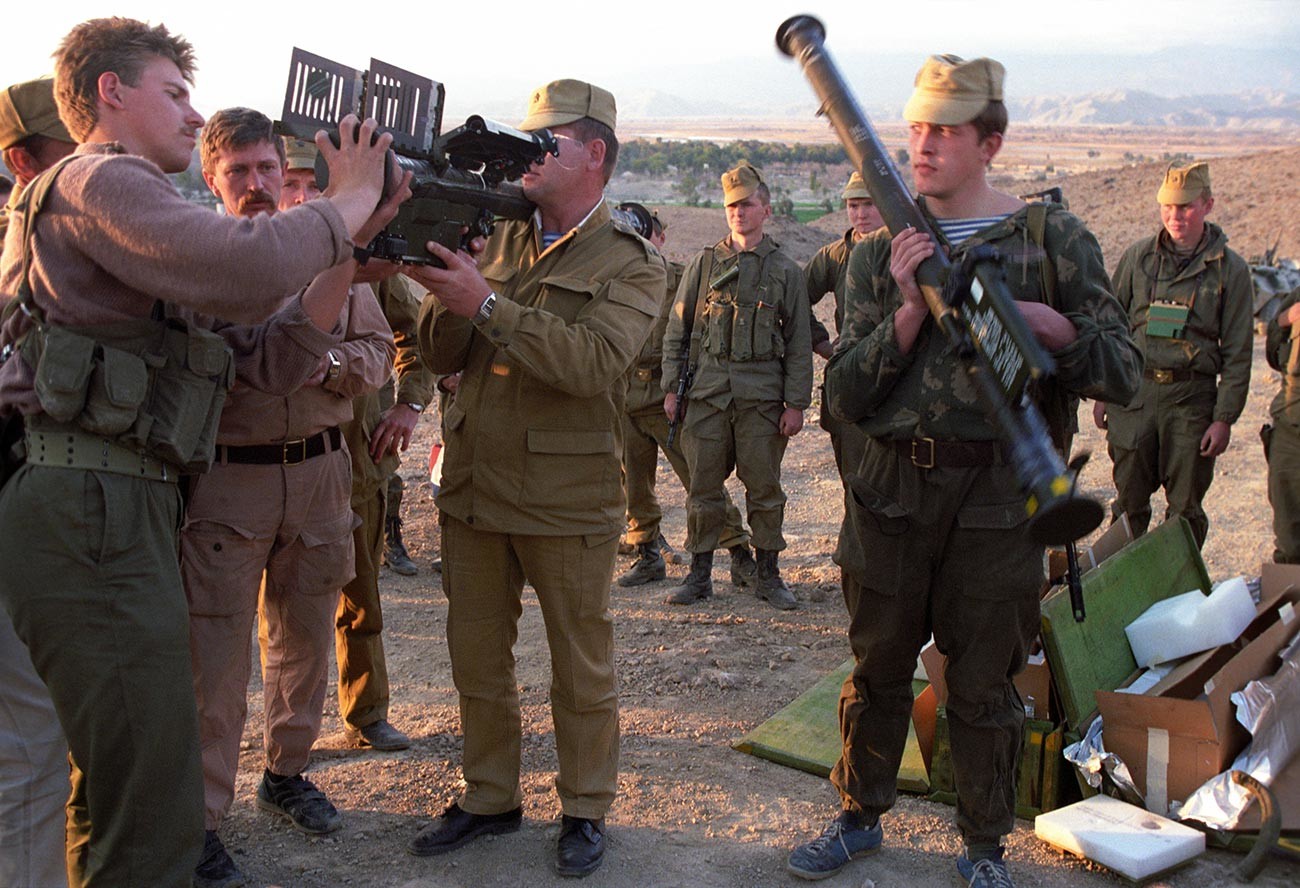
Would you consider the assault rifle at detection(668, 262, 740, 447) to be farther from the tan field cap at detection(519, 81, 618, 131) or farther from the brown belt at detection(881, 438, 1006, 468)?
the brown belt at detection(881, 438, 1006, 468)

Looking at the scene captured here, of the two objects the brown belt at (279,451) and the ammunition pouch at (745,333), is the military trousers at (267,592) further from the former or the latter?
the ammunition pouch at (745,333)

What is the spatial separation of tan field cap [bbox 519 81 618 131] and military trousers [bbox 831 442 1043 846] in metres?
1.40

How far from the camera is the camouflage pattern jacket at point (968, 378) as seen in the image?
10.9 feet

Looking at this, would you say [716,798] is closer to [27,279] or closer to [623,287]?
[623,287]

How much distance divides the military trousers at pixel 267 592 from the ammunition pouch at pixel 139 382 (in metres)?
0.76

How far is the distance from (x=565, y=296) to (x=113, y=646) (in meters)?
1.71

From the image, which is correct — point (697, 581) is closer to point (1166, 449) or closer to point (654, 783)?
point (654, 783)

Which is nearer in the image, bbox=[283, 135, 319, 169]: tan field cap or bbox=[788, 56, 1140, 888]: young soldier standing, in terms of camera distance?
bbox=[788, 56, 1140, 888]: young soldier standing

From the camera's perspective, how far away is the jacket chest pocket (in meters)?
3.76

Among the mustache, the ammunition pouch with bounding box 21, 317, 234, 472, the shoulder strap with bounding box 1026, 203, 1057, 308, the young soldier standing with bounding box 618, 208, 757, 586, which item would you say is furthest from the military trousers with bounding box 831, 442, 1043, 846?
the young soldier standing with bounding box 618, 208, 757, 586

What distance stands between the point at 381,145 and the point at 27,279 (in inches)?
33.7

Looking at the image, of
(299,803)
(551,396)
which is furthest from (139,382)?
(299,803)

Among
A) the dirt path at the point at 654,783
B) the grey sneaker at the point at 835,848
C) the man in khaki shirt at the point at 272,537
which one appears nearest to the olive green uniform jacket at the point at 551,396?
the man in khaki shirt at the point at 272,537

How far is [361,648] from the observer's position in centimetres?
479
